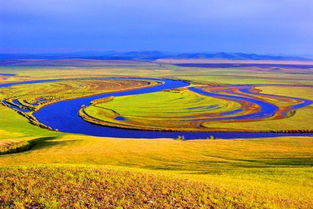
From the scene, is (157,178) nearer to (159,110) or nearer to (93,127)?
(93,127)

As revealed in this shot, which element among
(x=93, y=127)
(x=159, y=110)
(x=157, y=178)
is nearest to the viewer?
(x=157, y=178)

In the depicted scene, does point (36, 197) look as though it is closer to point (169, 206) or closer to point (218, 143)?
point (169, 206)

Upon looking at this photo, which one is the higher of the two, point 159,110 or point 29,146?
point 29,146

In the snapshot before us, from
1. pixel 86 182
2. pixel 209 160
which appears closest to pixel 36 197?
pixel 86 182

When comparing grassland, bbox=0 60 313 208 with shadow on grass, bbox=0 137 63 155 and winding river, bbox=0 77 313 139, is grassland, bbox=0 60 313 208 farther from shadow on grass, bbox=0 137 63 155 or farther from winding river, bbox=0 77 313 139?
winding river, bbox=0 77 313 139

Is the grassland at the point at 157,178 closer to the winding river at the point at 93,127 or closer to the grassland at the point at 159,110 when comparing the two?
the winding river at the point at 93,127

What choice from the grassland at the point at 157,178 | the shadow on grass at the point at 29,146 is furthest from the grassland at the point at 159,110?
the grassland at the point at 157,178

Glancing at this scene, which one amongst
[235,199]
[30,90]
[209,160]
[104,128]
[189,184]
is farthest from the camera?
[30,90]

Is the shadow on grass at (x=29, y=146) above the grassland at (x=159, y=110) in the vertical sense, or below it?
above

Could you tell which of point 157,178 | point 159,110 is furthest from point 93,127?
point 157,178

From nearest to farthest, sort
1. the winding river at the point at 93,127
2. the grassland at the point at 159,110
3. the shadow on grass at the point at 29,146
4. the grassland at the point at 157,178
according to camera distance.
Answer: the grassland at the point at 157,178 < the shadow on grass at the point at 29,146 < the winding river at the point at 93,127 < the grassland at the point at 159,110

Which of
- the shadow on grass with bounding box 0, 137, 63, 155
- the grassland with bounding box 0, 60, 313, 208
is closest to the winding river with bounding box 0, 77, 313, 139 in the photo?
the shadow on grass with bounding box 0, 137, 63, 155
